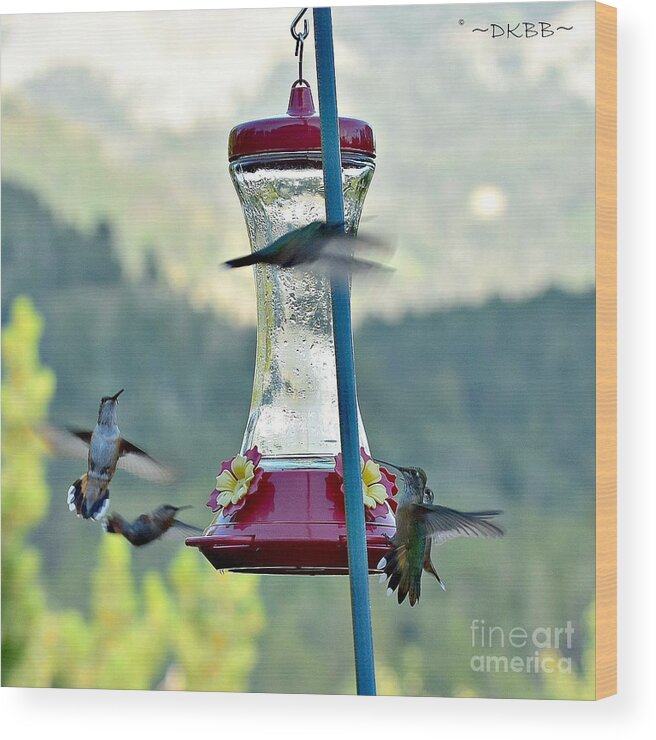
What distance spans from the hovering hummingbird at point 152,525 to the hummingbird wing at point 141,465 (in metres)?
0.07

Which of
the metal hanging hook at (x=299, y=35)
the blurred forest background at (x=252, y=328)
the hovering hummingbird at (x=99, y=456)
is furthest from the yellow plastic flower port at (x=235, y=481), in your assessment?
the metal hanging hook at (x=299, y=35)

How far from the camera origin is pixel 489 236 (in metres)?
3.73

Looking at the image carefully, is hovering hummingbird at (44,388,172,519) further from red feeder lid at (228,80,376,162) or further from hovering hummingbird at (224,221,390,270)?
red feeder lid at (228,80,376,162)

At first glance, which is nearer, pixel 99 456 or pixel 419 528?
pixel 419 528

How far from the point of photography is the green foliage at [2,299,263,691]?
150 inches

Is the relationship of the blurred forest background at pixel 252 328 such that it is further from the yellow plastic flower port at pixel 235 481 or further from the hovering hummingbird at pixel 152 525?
the yellow plastic flower port at pixel 235 481

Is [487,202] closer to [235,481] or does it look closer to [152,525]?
[235,481]

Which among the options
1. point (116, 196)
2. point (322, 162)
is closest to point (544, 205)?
point (322, 162)

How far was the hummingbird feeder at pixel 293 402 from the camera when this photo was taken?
11.7 feet

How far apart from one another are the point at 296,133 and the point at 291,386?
0.59 metres

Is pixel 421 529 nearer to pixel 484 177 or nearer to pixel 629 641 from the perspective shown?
pixel 629 641

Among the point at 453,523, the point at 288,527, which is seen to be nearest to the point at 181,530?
the point at 288,527

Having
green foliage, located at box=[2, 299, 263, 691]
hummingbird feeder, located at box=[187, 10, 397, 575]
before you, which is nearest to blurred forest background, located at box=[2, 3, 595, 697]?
green foliage, located at box=[2, 299, 263, 691]

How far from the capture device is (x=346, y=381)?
3.61 m
